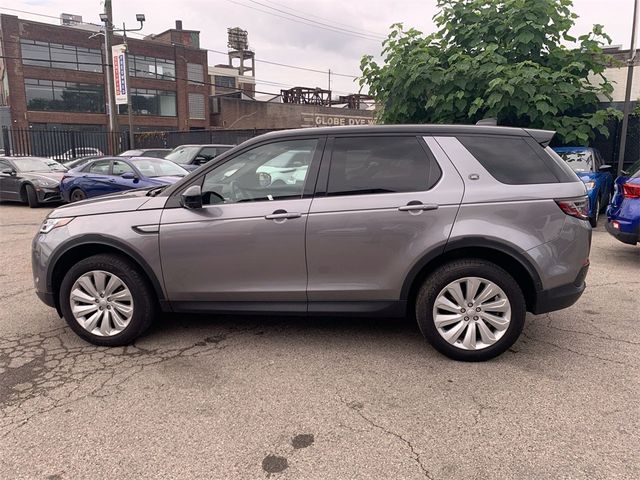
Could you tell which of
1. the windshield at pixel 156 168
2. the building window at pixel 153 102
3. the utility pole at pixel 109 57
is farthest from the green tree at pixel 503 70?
the building window at pixel 153 102

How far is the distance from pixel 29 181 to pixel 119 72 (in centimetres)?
1117

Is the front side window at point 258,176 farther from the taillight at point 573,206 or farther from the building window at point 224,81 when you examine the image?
the building window at point 224,81

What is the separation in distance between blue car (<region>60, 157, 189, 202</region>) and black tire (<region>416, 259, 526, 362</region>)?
868 cm

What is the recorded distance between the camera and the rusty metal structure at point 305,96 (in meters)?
55.0

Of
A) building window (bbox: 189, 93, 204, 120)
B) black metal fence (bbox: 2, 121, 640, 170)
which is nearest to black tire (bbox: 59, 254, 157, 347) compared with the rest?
black metal fence (bbox: 2, 121, 640, 170)

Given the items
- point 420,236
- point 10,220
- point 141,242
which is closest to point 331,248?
point 420,236

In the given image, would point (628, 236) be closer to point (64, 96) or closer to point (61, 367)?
point (61, 367)

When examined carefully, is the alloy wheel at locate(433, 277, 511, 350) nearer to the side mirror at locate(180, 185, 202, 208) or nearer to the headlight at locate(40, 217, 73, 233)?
the side mirror at locate(180, 185, 202, 208)

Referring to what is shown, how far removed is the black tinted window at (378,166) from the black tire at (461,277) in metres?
0.66

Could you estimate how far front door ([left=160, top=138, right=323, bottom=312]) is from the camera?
3.81 meters

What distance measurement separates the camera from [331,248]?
3768mm

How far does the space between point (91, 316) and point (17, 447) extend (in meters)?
1.42

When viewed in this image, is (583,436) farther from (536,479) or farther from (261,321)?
(261,321)

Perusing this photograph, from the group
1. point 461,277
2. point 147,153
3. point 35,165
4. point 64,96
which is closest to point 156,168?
point 35,165
